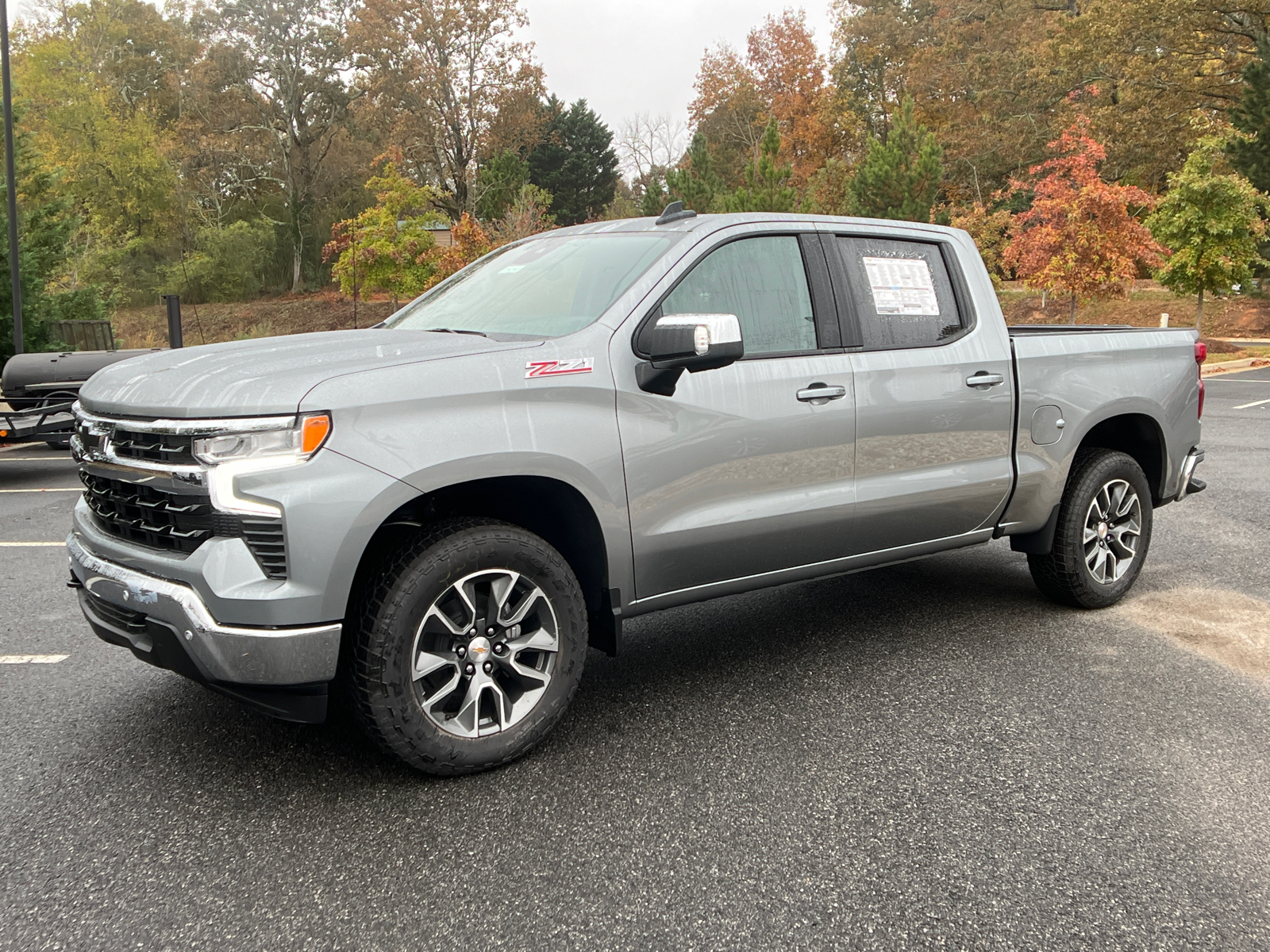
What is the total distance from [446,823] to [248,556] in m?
1.02

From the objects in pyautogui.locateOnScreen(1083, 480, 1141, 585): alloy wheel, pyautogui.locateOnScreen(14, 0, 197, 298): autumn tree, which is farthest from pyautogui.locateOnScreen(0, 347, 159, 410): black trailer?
pyautogui.locateOnScreen(14, 0, 197, 298): autumn tree

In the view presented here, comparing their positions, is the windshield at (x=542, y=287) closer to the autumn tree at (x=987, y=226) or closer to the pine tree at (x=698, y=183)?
the pine tree at (x=698, y=183)

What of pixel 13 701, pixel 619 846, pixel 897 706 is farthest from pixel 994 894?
pixel 13 701

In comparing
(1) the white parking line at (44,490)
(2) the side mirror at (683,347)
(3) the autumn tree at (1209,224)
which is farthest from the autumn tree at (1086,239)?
(2) the side mirror at (683,347)

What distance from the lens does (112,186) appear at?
4416cm

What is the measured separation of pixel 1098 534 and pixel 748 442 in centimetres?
239

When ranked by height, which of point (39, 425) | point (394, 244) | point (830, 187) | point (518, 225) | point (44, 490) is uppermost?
point (830, 187)

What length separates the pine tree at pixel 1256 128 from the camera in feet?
106

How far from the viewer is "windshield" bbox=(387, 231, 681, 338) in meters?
3.95

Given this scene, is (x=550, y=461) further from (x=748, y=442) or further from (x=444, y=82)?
(x=444, y=82)

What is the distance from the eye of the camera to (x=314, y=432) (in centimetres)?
311

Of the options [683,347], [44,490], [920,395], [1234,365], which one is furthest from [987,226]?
[683,347]

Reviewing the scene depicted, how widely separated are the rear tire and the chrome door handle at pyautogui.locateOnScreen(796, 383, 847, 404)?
165cm

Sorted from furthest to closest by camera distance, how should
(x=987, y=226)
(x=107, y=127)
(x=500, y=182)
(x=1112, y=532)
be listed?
(x=107, y=127), (x=500, y=182), (x=987, y=226), (x=1112, y=532)
